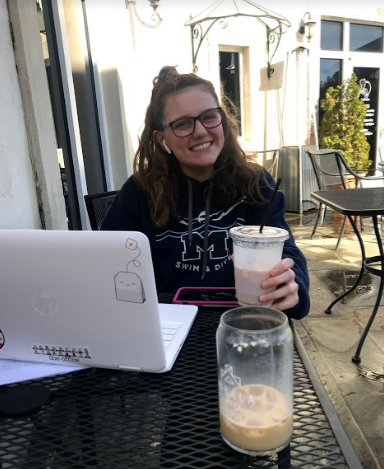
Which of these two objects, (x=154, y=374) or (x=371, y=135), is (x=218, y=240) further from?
(x=371, y=135)

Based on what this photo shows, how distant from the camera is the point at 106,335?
76cm

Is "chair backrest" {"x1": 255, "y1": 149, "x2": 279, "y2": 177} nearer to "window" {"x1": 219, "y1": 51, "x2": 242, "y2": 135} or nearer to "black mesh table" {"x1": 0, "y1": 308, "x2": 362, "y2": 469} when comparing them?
"window" {"x1": 219, "y1": 51, "x2": 242, "y2": 135}

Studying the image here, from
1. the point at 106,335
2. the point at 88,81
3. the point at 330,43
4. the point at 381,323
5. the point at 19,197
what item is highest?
the point at 330,43

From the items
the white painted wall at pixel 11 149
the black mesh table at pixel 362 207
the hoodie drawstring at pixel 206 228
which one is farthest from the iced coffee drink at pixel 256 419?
the black mesh table at pixel 362 207

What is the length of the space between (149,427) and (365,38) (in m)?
8.48

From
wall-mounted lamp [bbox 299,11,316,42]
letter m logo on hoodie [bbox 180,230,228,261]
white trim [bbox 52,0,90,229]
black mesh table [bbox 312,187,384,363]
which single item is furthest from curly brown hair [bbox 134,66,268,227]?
wall-mounted lamp [bbox 299,11,316,42]

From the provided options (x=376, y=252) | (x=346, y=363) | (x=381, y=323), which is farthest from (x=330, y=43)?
(x=346, y=363)

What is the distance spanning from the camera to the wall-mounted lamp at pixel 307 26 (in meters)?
6.22

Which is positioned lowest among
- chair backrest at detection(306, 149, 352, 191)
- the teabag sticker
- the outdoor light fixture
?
chair backrest at detection(306, 149, 352, 191)

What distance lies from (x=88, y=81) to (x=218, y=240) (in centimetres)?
234

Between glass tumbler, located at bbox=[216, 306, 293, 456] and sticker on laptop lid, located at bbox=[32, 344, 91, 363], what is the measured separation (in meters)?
0.33

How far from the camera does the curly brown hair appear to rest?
59.4 inches

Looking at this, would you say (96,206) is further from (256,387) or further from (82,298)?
(256,387)

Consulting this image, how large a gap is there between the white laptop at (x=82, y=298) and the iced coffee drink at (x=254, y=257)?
25 cm
